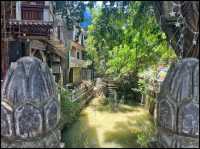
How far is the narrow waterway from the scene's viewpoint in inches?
280

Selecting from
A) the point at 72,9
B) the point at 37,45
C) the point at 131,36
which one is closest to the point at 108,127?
the point at 131,36

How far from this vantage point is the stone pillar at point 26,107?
4512 mm

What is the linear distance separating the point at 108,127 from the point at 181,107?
491 centimetres

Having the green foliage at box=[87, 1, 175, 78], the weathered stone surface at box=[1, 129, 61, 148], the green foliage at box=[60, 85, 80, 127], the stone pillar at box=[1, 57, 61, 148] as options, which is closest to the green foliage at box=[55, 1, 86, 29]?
the green foliage at box=[87, 1, 175, 78]

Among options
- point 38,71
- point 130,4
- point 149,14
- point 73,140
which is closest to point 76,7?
point 130,4

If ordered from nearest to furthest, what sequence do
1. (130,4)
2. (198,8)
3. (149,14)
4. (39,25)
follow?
(198,8), (130,4), (149,14), (39,25)

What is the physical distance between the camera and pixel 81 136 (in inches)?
310

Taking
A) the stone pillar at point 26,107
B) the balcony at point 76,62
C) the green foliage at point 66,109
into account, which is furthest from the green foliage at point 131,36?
the stone pillar at point 26,107

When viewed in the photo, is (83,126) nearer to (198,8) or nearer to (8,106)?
(8,106)

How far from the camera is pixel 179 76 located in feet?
15.9

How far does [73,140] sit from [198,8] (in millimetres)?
5031

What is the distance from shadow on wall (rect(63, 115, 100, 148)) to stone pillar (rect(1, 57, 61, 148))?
6.29 feet

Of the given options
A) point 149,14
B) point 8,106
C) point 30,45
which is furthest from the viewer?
point 30,45

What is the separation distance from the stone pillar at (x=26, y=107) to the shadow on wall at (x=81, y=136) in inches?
75.5
